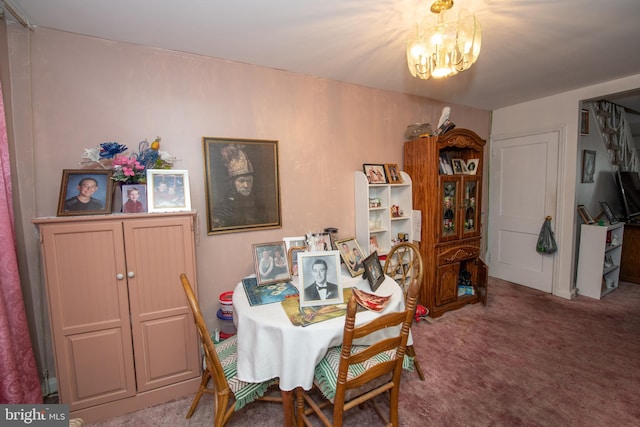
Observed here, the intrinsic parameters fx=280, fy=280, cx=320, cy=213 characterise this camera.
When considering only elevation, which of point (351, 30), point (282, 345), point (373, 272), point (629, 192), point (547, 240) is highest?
point (351, 30)

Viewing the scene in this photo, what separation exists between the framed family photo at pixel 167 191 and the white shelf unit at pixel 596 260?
441cm

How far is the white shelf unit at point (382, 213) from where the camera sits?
9.43 ft

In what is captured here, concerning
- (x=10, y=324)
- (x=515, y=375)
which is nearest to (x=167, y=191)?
(x=10, y=324)

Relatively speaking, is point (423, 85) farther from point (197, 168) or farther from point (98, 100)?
point (98, 100)

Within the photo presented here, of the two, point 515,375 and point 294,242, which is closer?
point 515,375

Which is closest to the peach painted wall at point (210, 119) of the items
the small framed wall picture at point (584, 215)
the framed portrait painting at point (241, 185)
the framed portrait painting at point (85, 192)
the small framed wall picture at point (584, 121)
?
the framed portrait painting at point (241, 185)

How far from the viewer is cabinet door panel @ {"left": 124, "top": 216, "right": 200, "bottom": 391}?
1.78 metres

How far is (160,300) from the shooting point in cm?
184

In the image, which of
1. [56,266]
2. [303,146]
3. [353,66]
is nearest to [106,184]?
[56,266]

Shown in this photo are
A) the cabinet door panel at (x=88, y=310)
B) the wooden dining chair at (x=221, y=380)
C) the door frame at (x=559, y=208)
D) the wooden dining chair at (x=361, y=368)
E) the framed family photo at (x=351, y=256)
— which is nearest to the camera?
the wooden dining chair at (x=361, y=368)

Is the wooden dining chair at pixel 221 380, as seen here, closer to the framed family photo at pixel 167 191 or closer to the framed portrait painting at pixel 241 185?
the framed family photo at pixel 167 191

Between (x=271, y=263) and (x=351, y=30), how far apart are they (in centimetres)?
170

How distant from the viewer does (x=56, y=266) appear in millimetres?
1612

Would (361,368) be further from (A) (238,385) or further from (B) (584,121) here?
(B) (584,121)
